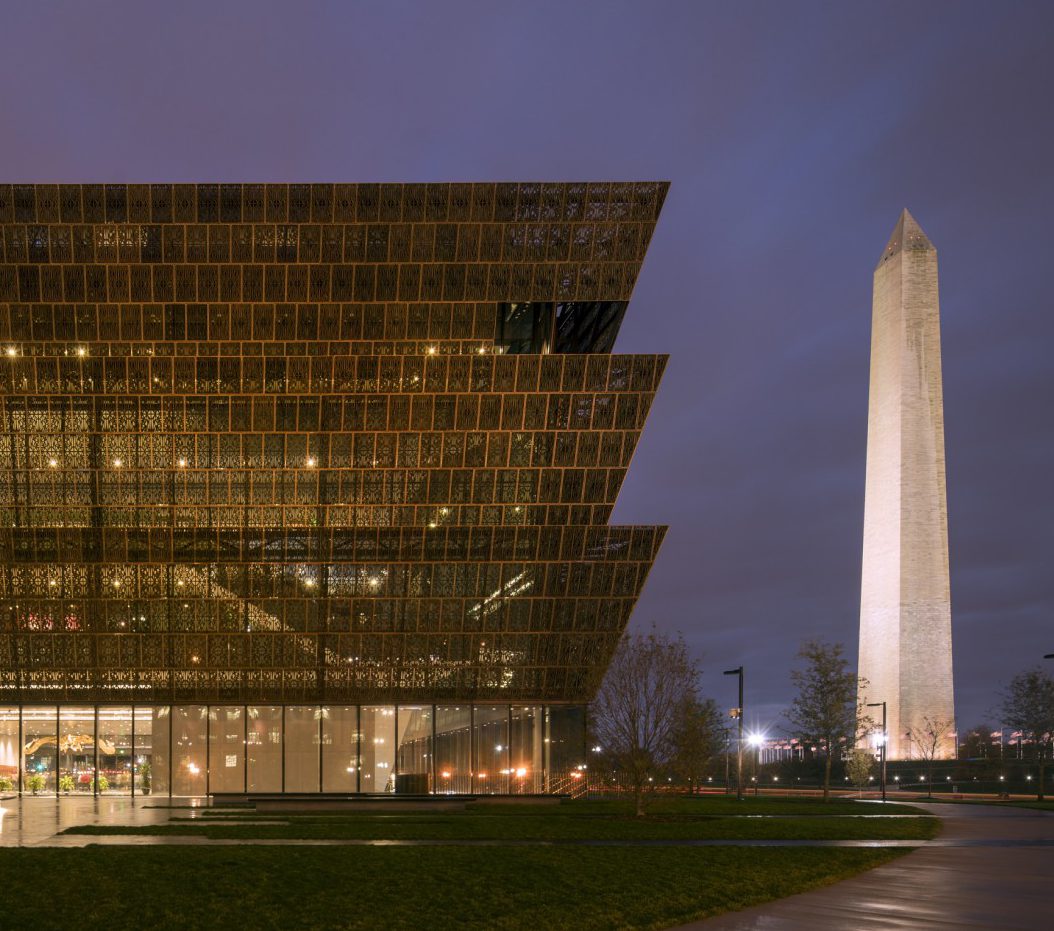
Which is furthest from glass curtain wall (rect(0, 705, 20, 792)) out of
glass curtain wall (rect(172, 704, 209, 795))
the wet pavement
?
glass curtain wall (rect(172, 704, 209, 795))

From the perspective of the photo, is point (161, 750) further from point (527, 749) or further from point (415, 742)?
point (527, 749)

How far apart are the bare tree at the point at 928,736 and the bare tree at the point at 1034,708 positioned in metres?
5.73

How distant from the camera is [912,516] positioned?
69750 mm

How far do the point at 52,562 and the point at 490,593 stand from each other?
19328mm

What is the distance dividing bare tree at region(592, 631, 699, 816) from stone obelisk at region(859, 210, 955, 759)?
37169 mm

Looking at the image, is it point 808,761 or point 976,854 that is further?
point 808,761

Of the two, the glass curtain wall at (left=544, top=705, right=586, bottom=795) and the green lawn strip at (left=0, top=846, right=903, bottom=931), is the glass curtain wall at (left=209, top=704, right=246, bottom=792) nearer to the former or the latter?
the glass curtain wall at (left=544, top=705, right=586, bottom=795)

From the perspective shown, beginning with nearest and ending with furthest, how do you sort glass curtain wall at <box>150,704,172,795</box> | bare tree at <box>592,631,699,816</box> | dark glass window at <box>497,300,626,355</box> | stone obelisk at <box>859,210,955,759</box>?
bare tree at <box>592,631,699,816</box> < dark glass window at <box>497,300,626,355</box> < glass curtain wall at <box>150,704,172,795</box> < stone obelisk at <box>859,210,955,759</box>

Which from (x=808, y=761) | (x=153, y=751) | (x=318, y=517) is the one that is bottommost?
(x=808, y=761)

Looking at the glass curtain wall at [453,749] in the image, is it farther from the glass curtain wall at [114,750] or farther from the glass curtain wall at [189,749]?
the glass curtain wall at [114,750]

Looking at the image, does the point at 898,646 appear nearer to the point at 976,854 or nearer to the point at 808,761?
the point at 808,761

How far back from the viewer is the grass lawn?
2810cm

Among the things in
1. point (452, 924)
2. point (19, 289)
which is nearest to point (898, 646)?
point (19, 289)

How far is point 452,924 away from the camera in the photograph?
14.8 meters
